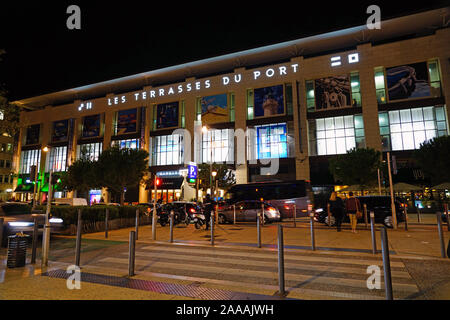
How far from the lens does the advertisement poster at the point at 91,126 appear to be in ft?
179

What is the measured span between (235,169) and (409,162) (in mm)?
23036

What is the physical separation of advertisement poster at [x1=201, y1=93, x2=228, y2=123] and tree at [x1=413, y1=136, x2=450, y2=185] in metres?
27.0

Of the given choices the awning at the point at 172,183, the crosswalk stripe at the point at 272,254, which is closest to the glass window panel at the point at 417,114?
the awning at the point at 172,183

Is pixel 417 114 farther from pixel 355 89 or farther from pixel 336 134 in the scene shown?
pixel 336 134

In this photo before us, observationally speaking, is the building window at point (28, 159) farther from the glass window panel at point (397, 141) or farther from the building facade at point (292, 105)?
the glass window panel at point (397, 141)

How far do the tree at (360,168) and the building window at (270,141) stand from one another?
1049 cm

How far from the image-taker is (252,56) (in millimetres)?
45719

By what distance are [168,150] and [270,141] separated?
58.7ft

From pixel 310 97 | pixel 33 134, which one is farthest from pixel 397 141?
pixel 33 134

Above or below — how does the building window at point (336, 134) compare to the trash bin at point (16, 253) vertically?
above

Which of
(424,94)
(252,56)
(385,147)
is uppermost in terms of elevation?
(252,56)
